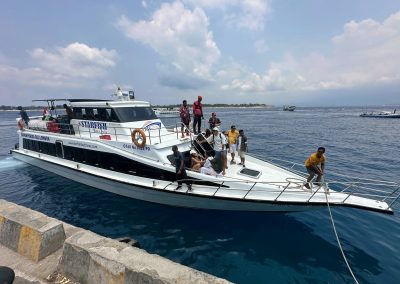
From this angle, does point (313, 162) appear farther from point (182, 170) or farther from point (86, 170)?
point (86, 170)

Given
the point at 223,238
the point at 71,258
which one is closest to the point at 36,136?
the point at 223,238

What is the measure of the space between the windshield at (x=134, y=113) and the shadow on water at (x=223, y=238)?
11.5 ft

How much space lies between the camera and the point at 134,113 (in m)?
10.9

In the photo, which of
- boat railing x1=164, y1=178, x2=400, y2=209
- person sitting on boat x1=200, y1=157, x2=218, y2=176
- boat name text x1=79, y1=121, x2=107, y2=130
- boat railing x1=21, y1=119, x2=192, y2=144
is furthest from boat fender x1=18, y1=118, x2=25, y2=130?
person sitting on boat x1=200, y1=157, x2=218, y2=176

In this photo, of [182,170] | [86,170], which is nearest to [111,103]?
[86,170]

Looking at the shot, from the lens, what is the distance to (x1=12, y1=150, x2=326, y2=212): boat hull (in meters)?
7.04

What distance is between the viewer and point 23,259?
4.06m

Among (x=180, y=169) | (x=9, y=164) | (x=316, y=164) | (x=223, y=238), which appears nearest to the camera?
(x=223, y=238)

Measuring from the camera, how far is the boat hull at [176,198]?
704 cm

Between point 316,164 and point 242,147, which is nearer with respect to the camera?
point 316,164

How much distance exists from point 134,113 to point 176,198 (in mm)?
4851

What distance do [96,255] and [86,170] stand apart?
7.71 m

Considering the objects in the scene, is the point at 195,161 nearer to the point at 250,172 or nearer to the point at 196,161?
the point at 196,161

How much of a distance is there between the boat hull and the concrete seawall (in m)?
3.84
